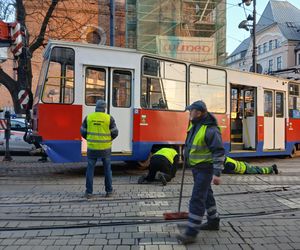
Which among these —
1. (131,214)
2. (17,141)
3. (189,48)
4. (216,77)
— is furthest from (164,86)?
(189,48)

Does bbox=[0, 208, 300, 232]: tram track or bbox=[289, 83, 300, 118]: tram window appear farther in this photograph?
bbox=[289, 83, 300, 118]: tram window

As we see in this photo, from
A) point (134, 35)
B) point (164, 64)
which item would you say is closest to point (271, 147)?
point (164, 64)

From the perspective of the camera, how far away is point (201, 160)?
5816 mm

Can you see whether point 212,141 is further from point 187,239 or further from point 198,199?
point 187,239

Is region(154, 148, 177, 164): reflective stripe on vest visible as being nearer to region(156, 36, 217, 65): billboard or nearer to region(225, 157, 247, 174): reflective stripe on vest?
region(225, 157, 247, 174): reflective stripe on vest

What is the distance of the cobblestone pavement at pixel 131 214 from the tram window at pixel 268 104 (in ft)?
15.3

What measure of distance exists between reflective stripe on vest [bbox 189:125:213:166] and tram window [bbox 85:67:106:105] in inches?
233

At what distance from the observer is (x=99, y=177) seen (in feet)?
38.1

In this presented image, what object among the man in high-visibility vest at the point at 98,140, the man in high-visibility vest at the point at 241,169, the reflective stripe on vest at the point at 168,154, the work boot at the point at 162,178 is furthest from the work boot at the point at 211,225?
the man in high-visibility vest at the point at 241,169

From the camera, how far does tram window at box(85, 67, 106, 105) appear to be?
11336mm

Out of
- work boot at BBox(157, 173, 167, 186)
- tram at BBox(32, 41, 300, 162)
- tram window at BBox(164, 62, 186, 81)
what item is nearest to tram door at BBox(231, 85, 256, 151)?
tram at BBox(32, 41, 300, 162)

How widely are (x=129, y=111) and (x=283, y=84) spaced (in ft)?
25.2

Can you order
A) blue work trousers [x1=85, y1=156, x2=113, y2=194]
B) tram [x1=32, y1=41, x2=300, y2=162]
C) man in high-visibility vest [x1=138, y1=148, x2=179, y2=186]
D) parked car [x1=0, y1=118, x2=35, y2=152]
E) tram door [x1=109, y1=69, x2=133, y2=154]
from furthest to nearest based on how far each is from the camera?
parked car [x1=0, y1=118, x2=35, y2=152], tram door [x1=109, y1=69, x2=133, y2=154], tram [x1=32, y1=41, x2=300, y2=162], man in high-visibility vest [x1=138, y1=148, x2=179, y2=186], blue work trousers [x1=85, y1=156, x2=113, y2=194]

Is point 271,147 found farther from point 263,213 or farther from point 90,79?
point 263,213
